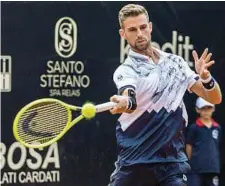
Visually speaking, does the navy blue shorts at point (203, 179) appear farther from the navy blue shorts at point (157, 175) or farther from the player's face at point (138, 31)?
the player's face at point (138, 31)

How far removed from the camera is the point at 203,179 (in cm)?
892

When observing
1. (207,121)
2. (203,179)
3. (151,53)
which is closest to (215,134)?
(207,121)

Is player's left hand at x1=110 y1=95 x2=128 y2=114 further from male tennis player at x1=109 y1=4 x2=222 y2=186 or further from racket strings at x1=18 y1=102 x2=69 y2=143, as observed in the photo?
racket strings at x1=18 y1=102 x2=69 y2=143

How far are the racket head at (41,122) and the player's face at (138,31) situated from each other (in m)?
0.63

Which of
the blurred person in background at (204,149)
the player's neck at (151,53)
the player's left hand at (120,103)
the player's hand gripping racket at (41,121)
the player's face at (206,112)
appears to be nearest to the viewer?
the player's left hand at (120,103)

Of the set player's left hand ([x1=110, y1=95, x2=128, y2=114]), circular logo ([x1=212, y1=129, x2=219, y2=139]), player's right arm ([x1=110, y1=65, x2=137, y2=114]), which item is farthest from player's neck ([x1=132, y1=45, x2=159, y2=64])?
circular logo ([x1=212, y1=129, x2=219, y2=139])

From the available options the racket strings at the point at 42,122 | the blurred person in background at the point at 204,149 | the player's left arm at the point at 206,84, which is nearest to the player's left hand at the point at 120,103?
the racket strings at the point at 42,122

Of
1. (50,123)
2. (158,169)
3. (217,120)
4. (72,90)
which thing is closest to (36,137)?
(50,123)

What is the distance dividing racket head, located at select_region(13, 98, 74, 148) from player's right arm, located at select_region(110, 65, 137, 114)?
39 centimetres

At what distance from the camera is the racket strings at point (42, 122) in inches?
214

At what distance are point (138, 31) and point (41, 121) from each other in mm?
895

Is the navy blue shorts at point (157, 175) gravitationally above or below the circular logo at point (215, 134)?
below

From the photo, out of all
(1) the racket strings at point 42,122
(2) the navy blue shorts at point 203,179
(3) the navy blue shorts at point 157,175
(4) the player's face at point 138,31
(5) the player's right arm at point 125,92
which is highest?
(4) the player's face at point 138,31

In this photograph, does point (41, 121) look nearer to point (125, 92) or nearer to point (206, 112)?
point (125, 92)
